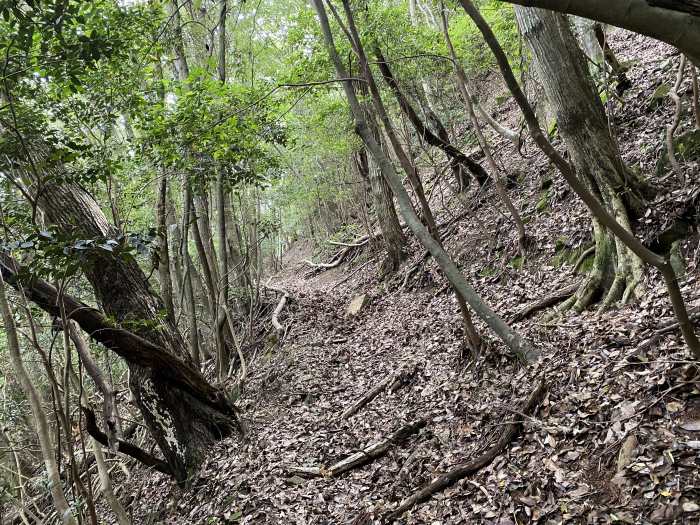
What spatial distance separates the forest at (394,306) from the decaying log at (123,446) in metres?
0.04

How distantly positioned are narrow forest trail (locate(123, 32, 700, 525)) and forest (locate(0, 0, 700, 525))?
26 millimetres

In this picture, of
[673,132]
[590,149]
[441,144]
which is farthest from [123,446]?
Answer: [441,144]

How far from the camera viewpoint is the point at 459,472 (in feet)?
12.8

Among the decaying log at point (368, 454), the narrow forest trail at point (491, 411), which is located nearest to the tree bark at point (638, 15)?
the narrow forest trail at point (491, 411)

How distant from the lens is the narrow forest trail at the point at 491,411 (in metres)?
3.05

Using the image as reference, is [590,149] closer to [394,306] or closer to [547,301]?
[547,301]

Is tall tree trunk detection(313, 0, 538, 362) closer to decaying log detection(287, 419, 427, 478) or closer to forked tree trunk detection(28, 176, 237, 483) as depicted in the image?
decaying log detection(287, 419, 427, 478)

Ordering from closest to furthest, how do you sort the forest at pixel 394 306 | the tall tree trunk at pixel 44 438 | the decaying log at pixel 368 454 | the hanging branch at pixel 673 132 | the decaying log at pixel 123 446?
1. the forest at pixel 394 306
2. the tall tree trunk at pixel 44 438
3. the hanging branch at pixel 673 132
4. the decaying log at pixel 123 446
5. the decaying log at pixel 368 454

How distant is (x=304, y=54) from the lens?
9.56 metres

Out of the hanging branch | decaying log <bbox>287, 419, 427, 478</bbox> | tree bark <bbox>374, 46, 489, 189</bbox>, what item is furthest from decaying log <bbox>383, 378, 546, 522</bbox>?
tree bark <bbox>374, 46, 489, 189</bbox>

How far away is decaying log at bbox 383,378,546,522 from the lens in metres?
3.86

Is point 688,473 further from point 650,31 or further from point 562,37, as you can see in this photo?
point 562,37

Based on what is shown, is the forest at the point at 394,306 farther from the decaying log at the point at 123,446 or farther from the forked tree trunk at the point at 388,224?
the forked tree trunk at the point at 388,224

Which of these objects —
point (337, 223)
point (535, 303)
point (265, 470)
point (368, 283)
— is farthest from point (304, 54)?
point (337, 223)
